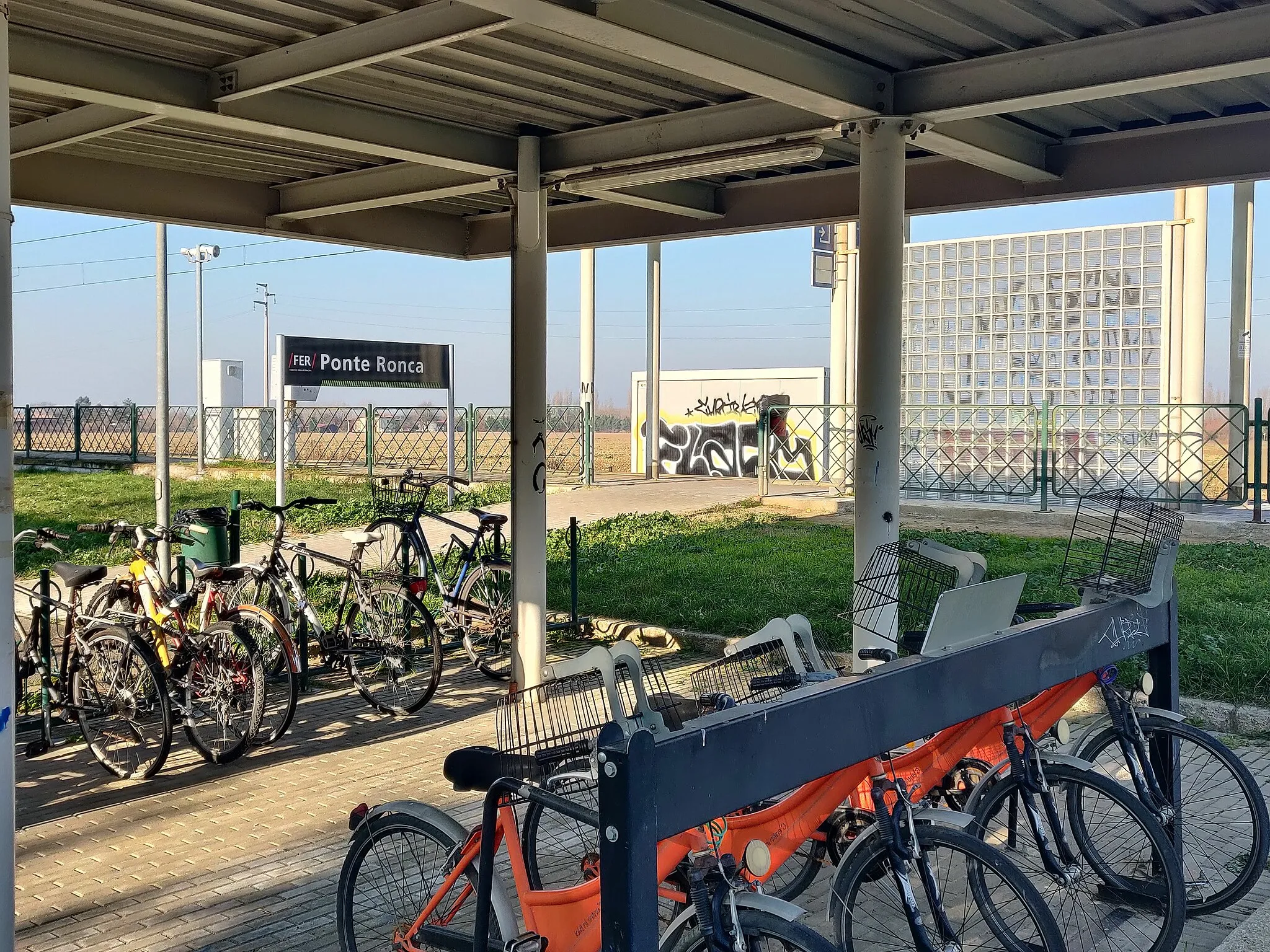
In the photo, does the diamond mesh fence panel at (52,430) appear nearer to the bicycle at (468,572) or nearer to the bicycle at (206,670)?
the bicycle at (468,572)

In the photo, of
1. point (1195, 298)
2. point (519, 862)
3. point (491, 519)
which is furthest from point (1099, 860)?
point (1195, 298)

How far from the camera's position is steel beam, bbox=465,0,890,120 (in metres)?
5.09

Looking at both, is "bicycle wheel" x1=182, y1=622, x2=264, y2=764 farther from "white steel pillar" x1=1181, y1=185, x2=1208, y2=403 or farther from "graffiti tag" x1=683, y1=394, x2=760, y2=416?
"graffiti tag" x1=683, y1=394, x2=760, y2=416

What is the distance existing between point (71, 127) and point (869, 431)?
15.3ft

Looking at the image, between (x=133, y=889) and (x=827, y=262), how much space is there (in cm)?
2276

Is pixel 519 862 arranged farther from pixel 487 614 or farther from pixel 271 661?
pixel 487 614

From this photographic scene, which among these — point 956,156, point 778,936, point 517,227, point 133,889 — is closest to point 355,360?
point 517,227

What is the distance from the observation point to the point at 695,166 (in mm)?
7355

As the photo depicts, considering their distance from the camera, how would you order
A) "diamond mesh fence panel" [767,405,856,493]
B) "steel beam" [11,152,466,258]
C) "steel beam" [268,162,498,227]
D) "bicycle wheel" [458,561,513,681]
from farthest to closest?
1. "diamond mesh fence panel" [767,405,856,493]
2. "bicycle wheel" [458,561,513,681]
3. "steel beam" [268,162,498,227]
4. "steel beam" [11,152,466,258]

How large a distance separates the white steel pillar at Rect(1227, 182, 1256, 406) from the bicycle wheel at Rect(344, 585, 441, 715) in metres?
13.7

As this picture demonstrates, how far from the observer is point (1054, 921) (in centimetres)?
343

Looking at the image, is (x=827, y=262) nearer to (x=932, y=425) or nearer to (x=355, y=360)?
(x=932, y=425)

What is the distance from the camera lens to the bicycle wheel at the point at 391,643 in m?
7.80

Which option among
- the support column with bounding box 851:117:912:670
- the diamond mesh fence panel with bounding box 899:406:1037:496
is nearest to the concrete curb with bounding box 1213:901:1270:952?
the support column with bounding box 851:117:912:670
